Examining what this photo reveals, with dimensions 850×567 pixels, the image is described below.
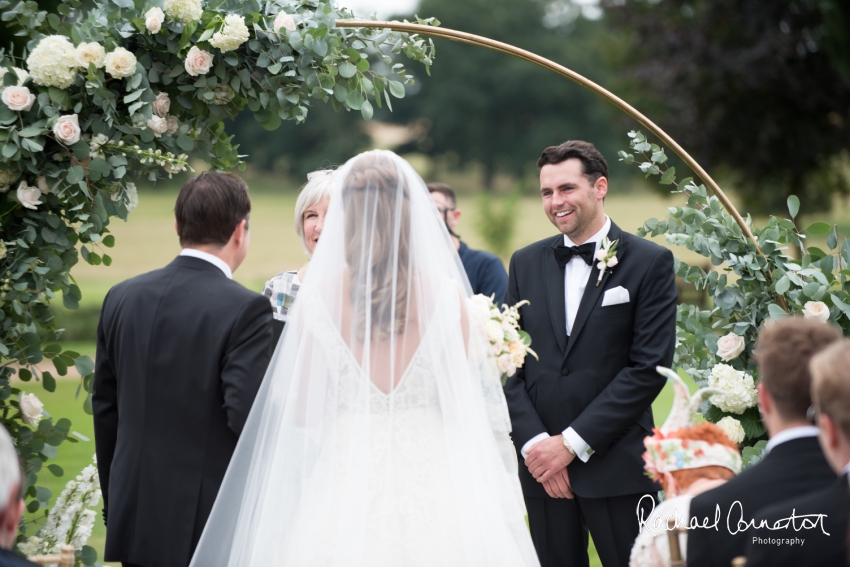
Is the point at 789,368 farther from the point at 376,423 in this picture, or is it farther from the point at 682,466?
the point at 376,423

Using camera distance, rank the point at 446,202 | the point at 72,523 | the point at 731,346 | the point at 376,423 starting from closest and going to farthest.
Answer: the point at 376,423
the point at 72,523
the point at 731,346
the point at 446,202

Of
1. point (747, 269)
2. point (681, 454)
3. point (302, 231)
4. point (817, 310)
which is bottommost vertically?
point (681, 454)

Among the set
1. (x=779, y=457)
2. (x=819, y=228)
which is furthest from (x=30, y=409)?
(x=819, y=228)

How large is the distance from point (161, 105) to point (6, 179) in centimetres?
74

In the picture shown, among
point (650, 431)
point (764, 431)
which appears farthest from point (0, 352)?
point (764, 431)

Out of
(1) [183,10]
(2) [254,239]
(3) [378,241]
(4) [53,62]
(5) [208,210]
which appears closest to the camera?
(3) [378,241]

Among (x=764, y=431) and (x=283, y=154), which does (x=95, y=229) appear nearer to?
(x=764, y=431)

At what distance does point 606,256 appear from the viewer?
361 centimetres

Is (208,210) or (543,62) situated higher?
(543,62)

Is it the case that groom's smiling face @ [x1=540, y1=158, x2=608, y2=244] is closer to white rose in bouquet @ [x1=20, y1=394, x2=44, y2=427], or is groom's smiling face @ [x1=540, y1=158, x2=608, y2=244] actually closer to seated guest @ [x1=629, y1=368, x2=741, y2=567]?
seated guest @ [x1=629, y1=368, x2=741, y2=567]

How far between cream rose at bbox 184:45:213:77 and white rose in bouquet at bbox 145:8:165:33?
16 cm

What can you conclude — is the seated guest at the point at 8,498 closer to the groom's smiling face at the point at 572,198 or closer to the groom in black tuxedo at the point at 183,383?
the groom in black tuxedo at the point at 183,383

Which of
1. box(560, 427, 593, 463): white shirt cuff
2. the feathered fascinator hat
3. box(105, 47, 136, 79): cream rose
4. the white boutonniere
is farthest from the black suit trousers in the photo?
box(105, 47, 136, 79): cream rose

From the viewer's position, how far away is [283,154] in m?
49.0
